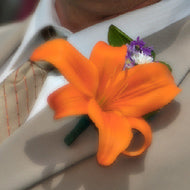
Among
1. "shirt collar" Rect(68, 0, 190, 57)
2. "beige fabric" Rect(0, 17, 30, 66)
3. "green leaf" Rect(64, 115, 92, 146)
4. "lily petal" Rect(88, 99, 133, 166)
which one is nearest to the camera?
"lily petal" Rect(88, 99, 133, 166)

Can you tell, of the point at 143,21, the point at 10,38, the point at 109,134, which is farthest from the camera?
the point at 10,38

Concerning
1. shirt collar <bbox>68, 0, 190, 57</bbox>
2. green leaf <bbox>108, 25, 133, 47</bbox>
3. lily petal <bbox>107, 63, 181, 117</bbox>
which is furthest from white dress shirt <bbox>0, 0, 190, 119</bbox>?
lily petal <bbox>107, 63, 181, 117</bbox>

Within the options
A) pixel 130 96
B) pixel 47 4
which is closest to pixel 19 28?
pixel 47 4

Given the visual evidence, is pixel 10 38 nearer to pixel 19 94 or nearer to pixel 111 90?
pixel 19 94

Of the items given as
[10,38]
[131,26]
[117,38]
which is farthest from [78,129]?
[10,38]

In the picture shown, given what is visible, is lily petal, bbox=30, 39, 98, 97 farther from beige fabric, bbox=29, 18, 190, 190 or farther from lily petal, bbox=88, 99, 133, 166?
beige fabric, bbox=29, 18, 190, 190

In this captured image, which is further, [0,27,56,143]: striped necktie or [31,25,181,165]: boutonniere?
[0,27,56,143]: striped necktie

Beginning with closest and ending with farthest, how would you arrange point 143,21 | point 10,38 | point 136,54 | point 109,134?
point 109,134
point 136,54
point 143,21
point 10,38
